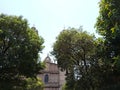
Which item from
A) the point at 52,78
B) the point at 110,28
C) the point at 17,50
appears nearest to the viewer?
the point at 110,28

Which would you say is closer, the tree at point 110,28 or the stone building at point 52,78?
the tree at point 110,28

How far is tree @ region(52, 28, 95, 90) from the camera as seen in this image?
33.7 metres

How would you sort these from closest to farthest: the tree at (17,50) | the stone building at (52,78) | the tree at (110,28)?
→ the tree at (110,28) → the tree at (17,50) → the stone building at (52,78)

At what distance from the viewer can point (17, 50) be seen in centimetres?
3356

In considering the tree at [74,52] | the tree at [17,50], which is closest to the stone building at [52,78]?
the tree at [17,50]

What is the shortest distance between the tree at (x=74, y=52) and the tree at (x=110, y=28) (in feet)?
12.1

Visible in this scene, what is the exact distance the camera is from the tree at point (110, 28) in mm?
23984

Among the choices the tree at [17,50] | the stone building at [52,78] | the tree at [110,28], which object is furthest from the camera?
the stone building at [52,78]

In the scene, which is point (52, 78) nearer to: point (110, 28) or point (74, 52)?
point (74, 52)

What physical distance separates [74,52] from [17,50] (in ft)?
21.5

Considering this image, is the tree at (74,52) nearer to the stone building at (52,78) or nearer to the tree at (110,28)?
the tree at (110,28)

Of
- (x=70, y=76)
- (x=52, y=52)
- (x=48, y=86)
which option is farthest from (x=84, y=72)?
(x=48, y=86)

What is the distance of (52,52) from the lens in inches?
1442

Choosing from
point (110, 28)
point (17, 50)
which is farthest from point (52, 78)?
point (110, 28)
